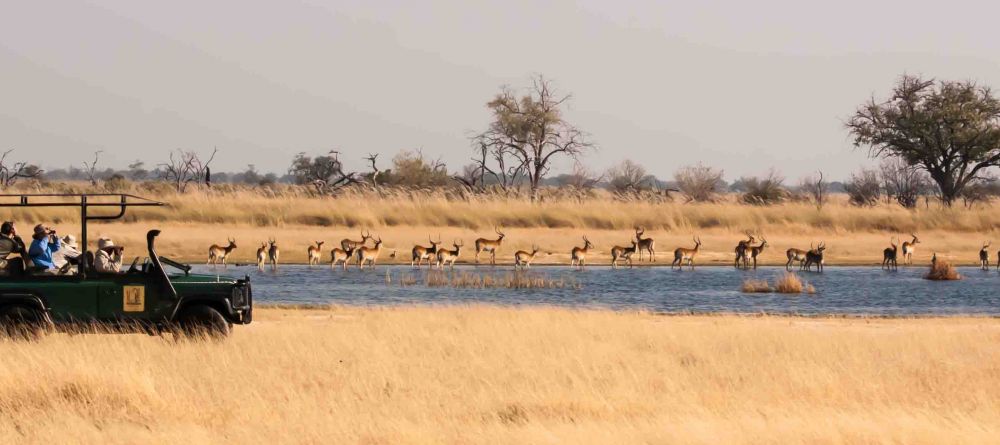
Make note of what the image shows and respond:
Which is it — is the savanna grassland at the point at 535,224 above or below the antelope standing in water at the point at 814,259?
above

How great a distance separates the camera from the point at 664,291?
28094 millimetres

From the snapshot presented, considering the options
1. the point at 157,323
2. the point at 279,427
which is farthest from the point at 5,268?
the point at 279,427

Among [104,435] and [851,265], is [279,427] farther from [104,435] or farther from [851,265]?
[851,265]

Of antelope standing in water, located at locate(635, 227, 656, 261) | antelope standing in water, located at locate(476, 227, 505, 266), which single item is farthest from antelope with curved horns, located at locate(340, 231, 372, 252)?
antelope standing in water, located at locate(635, 227, 656, 261)

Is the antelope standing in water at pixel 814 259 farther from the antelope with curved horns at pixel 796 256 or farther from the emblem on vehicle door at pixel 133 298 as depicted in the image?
the emblem on vehicle door at pixel 133 298

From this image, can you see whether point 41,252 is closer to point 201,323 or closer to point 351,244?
point 201,323

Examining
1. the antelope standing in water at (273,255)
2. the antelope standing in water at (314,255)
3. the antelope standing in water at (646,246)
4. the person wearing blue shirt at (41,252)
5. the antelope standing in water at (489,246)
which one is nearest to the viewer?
the person wearing blue shirt at (41,252)

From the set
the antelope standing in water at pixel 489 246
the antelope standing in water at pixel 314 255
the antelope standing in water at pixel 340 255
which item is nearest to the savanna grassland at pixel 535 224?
the antelope standing in water at pixel 489 246

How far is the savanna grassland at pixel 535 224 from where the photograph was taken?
3750cm

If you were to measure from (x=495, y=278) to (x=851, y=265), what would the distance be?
10750 mm

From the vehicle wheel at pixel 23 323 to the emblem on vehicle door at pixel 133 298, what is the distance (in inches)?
31.3

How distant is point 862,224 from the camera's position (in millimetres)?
42969

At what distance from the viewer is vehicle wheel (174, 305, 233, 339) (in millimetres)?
15555

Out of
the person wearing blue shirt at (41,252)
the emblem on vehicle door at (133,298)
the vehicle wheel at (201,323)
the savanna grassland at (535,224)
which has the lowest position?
the vehicle wheel at (201,323)
